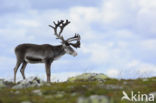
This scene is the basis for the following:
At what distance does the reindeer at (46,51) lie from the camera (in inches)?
984

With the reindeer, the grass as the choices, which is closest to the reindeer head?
the reindeer

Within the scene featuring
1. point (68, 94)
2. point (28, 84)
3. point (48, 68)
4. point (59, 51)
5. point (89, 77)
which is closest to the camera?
point (68, 94)

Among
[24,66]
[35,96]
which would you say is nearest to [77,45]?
[24,66]

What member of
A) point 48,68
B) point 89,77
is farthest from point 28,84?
point 89,77

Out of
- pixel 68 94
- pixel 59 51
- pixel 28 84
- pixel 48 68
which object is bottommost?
pixel 68 94

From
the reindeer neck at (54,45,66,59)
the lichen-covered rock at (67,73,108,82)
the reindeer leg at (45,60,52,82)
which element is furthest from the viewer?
the reindeer neck at (54,45,66,59)

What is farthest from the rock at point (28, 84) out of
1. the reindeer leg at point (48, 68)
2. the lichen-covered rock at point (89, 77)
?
the lichen-covered rock at point (89, 77)

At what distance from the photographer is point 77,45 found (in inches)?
1037

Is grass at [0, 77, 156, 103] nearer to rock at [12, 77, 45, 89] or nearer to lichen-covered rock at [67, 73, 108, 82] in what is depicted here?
rock at [12, 77, 45, 89]

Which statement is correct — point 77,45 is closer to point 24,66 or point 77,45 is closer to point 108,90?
point 24,66

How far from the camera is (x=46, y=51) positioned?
25078 mm

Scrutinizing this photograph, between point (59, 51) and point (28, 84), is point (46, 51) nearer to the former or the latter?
point (59, 51)

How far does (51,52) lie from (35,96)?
1047 centimetres

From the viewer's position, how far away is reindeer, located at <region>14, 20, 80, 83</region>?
25.0 m
